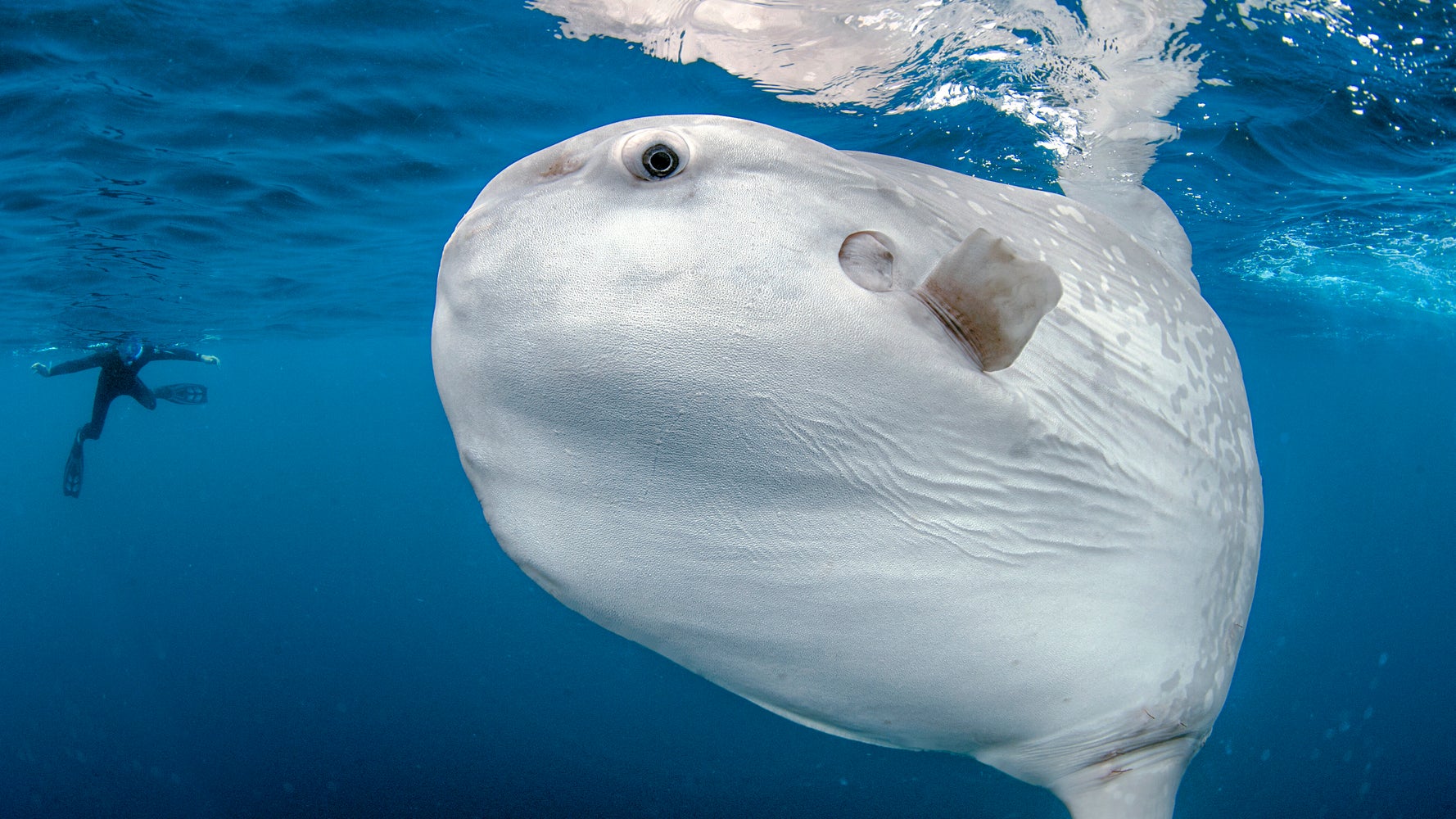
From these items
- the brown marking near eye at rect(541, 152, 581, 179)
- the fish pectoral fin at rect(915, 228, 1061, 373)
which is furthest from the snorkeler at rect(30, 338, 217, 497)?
the fish pectoral fin at rect(915, 228, 1061, 373)

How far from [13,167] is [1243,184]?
15954 mm

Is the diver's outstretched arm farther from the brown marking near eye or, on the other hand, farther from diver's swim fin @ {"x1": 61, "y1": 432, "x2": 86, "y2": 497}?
the brown marking near eye

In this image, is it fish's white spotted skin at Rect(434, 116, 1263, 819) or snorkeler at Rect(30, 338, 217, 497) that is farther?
snorkeler at Rect(30, 338, 217, 497)

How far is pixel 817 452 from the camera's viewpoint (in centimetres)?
145

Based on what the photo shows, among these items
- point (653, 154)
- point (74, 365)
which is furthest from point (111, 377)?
point (653, 154)

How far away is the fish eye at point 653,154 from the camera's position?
4.62 feet

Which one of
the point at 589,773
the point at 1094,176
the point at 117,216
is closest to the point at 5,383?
the point at 117,216

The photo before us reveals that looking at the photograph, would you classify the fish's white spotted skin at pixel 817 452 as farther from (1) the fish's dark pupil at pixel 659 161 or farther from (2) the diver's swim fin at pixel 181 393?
(2) the diver's swim fin at pixel 181 393

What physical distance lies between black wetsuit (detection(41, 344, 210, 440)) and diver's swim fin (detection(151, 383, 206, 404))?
308 mm

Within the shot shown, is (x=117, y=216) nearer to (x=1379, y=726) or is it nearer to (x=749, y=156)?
(x=749, y=156)

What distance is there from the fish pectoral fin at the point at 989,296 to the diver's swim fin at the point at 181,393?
60.9 feet

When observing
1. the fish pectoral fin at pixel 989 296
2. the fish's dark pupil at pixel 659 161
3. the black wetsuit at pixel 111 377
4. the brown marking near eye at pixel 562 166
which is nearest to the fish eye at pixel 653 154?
the fish's dark pupil at pixel 659 161

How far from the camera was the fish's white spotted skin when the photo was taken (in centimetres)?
135

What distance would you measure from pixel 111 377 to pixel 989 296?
20.3 meters
